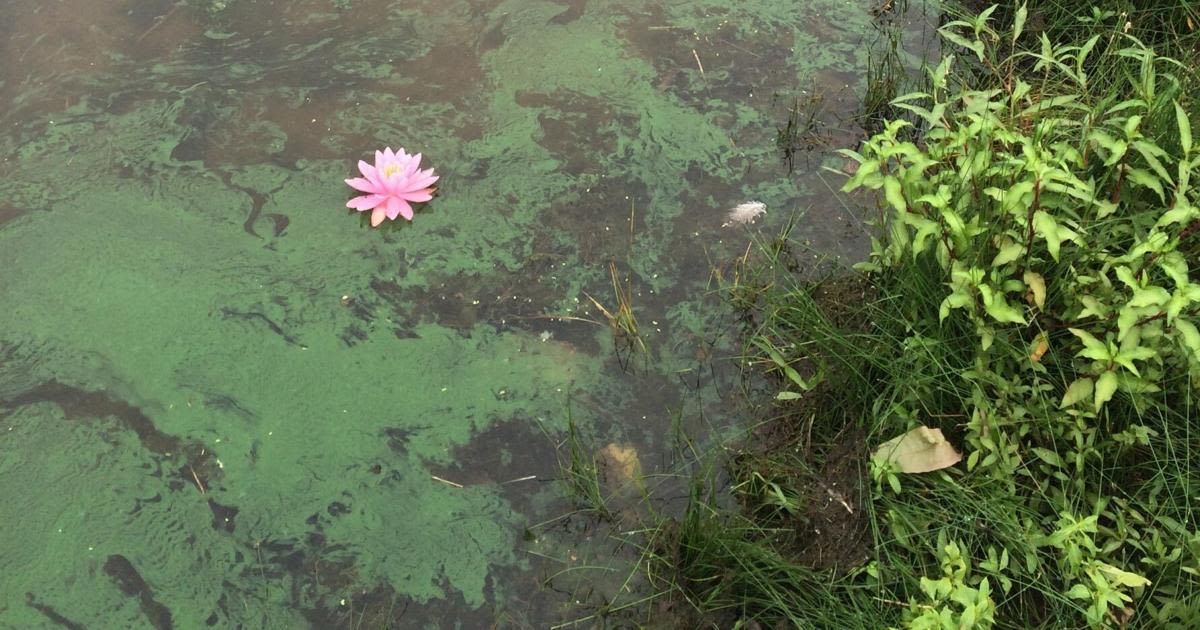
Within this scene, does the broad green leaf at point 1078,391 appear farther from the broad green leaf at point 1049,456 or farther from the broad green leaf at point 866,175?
the broad green leaf at point 866,175

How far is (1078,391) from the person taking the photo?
1.45 m

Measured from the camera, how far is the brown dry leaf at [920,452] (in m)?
1.55

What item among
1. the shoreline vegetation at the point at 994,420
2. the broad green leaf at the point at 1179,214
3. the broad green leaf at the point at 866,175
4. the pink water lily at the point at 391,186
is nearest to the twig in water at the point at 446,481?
the shoreline vegetation at the point at 994,420

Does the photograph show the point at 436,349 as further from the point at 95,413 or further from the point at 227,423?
the point at 95,413

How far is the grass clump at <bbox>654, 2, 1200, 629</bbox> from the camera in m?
1.39

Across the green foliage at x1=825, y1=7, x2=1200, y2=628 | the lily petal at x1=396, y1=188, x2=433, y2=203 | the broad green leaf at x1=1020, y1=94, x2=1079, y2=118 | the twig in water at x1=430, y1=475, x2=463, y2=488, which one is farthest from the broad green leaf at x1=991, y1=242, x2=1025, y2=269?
the lily petal at x1=396, y1=188, x2=433, y2=203

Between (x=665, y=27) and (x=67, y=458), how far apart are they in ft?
5.24

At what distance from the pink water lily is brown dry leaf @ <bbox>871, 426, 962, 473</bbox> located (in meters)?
1.04

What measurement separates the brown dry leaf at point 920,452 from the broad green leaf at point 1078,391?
0.19 m

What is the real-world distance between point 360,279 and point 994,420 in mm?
1180

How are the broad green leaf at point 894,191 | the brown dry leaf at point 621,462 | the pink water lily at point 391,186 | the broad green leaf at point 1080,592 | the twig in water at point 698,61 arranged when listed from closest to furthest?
the broad green leaf at point 1080,592
the broad green leaf at point 894,191
the brown dry leaf at point 621,462
the pink water lily at point 391,186
the twig in water at point 698,61

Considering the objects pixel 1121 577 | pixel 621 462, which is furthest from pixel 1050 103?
pixel 621 462

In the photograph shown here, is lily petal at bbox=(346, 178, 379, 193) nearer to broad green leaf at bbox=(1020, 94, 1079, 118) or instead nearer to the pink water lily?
the pink water lily

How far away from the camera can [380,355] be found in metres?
1.77
